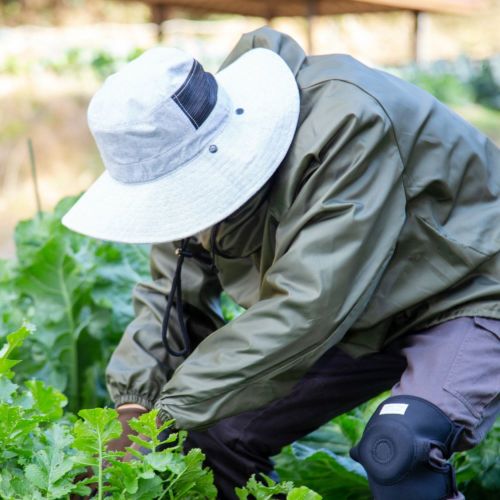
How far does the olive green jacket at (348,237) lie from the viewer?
196 cm

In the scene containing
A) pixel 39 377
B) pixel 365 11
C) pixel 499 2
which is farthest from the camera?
pixel 499 2

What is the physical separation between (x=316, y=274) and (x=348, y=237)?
98mm

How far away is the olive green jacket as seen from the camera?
1.96m

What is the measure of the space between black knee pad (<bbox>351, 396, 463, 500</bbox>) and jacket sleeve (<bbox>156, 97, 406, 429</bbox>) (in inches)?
8.2

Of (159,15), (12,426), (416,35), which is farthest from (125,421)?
(416,35)

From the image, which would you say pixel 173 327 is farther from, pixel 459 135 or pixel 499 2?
pixel 499 2

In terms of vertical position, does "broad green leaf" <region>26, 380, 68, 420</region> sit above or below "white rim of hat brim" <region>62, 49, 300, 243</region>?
below

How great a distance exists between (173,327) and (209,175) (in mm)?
645

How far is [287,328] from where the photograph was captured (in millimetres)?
1952

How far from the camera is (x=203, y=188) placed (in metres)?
2.01

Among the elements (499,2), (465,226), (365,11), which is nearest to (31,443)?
(465,226)

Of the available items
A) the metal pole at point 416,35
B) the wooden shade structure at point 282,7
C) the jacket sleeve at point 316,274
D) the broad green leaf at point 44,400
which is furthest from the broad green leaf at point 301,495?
the metal pole at point 416,35

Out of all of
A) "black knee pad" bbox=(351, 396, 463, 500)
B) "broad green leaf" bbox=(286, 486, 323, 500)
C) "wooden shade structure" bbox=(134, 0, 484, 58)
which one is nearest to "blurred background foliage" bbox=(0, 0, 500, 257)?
"wooden shade structure" bbox=(134, 0, 484, 58)

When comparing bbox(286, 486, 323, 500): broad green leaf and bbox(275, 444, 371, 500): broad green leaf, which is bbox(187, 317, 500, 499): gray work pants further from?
bbox(286, 486, 323, 500): broad green leaf
